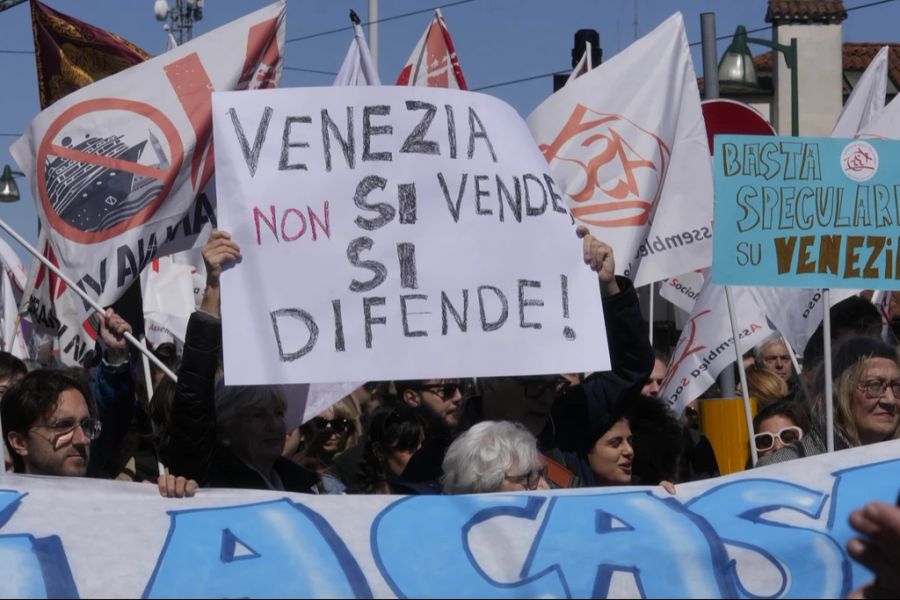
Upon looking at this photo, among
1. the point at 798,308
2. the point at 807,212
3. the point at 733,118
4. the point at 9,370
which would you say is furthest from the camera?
the point at 733,118

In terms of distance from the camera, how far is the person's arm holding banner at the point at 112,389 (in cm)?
419

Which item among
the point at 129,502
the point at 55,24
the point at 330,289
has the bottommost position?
the point at 129,502

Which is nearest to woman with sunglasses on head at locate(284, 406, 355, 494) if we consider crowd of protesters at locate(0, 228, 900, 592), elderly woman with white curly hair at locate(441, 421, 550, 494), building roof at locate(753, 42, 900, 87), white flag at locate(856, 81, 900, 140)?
crowd of protesters at locate(0, 228, 900, 592)

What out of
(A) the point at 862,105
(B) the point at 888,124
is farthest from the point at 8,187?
(B) the point at 888,124

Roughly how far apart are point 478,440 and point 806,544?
0.86 metres

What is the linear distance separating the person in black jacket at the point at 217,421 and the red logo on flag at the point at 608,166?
184 centimetres

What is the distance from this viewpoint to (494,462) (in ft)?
11.3

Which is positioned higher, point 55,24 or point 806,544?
point 55,24

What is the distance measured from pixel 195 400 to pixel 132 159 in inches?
59.3

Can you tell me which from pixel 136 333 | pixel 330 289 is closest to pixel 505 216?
pixel 330 289

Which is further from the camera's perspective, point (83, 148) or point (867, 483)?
point (83, 148)

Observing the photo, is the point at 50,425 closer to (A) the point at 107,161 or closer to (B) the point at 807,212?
(A) the point at 107,161

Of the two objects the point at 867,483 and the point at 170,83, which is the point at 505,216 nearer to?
the point at 867,483

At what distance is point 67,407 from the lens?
12.1 ft
